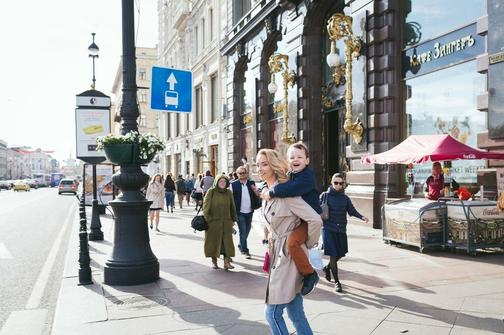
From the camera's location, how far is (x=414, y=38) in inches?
504

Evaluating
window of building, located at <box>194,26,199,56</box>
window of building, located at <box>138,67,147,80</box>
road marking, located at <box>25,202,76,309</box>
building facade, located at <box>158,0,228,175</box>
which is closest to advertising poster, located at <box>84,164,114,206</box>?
building facade, located at <box>158,0,228,175</box>

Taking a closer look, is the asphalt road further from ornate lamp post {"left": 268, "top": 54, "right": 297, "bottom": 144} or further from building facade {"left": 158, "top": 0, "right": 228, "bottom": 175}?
building facade {"left": 158, "top": 0, "right": 228, "bottom": 175}

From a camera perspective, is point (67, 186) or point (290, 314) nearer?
point (290, 314)

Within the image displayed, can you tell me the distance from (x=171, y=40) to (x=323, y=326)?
148 feet

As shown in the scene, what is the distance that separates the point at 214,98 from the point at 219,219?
24489mm

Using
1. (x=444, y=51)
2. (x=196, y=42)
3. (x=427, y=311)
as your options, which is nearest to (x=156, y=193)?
(x=444, y=51)

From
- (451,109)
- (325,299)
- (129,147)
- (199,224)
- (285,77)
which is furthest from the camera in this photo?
(285,77)

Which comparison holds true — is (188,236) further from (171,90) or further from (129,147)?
(129,147)

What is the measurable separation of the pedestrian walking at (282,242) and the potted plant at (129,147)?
376 centimetres

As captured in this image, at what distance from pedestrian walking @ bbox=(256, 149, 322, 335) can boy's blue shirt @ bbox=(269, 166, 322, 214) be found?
0.23 feet

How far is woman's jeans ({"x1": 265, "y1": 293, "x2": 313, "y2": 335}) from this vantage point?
3.73 metres

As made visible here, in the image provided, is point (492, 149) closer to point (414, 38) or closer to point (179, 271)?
point (414, 38)

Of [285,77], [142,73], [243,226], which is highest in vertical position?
[142,73]

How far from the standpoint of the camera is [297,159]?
3.84 metres
